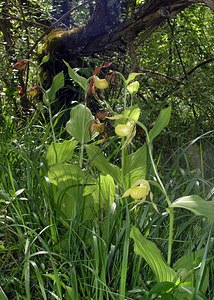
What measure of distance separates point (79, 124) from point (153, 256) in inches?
23.8

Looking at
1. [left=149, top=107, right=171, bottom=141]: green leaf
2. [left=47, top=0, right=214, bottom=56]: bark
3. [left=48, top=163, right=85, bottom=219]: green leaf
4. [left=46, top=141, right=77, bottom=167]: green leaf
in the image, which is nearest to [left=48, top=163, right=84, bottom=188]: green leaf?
[left=48, top=163, right=85, bottom=219]: green leaf

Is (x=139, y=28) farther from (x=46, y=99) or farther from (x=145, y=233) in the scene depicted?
(x=145, y=233)

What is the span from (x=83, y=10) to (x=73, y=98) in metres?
0.54

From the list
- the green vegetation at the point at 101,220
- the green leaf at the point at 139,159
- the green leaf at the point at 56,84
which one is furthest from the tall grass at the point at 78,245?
the green leaf at the point at 56,84

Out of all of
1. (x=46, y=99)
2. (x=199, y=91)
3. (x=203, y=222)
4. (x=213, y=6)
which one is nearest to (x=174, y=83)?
(x=199, y=91)

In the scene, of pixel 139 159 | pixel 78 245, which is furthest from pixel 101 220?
pixel 139 159

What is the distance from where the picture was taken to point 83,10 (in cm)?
327

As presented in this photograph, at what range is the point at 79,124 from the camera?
70.1 inches

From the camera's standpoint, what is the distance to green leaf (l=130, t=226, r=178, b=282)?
1270mm

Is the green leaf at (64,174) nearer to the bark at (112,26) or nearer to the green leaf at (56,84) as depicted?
the green leaf at (56,84)

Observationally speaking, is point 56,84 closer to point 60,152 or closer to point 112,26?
point 60,152

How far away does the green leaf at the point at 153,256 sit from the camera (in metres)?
1.27

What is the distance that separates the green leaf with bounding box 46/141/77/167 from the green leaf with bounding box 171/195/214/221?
21.8 inches

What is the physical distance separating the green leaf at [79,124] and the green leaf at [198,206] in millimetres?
577
